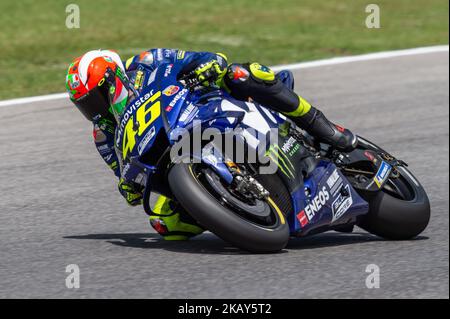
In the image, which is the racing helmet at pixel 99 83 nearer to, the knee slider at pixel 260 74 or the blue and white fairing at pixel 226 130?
the blue and white fairing at pixel 226 130

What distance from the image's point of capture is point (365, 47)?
13195mm

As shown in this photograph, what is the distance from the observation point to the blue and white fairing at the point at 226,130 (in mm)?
5457

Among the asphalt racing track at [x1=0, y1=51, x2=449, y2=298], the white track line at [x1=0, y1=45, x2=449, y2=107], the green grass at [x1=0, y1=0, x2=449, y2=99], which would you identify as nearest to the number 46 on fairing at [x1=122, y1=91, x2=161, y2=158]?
the asphalt racing track at [x1=0, y1=51, x2=449, y2=298]

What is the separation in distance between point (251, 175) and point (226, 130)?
290mm

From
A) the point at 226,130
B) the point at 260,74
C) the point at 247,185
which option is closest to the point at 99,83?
the point at 226,130

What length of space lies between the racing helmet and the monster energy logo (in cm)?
86

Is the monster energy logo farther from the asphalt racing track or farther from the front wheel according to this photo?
the asphalt racing track

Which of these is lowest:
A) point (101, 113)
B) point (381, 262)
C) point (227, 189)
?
point (381, 262)

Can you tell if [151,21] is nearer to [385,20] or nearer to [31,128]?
[385,20]

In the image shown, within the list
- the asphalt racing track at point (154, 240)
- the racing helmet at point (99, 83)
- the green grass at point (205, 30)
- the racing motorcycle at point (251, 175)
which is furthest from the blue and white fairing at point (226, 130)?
the green grass at point (205, 30)

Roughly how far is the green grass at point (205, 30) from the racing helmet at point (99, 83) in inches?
203

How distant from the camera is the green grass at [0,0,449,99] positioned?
40.9 ft

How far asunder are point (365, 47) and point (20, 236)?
7896 mm

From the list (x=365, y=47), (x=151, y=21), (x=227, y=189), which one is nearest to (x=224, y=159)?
(x=227, y=189)
